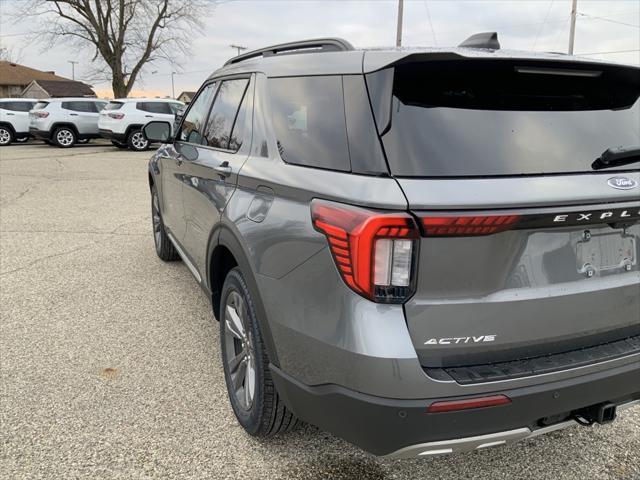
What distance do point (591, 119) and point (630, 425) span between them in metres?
1.76

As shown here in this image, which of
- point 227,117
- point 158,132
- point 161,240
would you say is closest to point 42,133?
point 161,240

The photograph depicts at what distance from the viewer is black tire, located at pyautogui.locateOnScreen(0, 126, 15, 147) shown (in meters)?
21.1

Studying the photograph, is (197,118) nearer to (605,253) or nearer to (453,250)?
(453,250)

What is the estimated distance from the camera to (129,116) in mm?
18547

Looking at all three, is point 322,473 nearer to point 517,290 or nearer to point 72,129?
point 517,290

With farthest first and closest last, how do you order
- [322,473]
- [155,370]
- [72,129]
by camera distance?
[72,129]
[155,370]
[322,473]

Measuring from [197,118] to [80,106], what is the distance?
1834 cm

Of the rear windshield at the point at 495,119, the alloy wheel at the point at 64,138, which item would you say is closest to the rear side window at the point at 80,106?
the alloy wheel at the point at 64,138

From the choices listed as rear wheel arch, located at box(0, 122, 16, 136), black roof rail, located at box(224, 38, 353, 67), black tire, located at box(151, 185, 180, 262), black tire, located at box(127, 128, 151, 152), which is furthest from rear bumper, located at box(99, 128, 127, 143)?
black roof rail, located at box(224, 38, 353, 67)

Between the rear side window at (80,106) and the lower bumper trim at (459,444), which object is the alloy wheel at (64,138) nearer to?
the rear side window at (80,106)

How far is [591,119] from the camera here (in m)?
2.11

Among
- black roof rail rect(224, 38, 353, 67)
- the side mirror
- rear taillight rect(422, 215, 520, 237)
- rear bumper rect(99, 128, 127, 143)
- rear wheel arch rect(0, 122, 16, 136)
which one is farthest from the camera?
rear wheel arch rect(0, 122, 16, 136)

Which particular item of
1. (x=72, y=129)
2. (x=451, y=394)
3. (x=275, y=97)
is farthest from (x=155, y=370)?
(x=72, y=129)

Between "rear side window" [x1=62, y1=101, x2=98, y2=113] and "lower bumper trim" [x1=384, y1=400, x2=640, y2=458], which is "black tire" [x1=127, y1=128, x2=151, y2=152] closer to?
"rear side window" [x1=62, y1=101, x2=98, y2=113]
